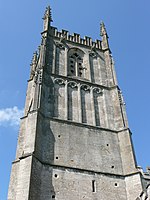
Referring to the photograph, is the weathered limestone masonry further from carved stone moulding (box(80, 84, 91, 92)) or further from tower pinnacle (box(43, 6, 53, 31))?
tower pinnacle (box(43, 6, 53, 31))

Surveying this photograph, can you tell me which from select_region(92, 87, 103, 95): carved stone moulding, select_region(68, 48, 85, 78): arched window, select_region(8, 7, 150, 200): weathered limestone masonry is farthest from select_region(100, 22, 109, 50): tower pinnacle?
select_region(92, 87, 103, 95): carved stone moulding

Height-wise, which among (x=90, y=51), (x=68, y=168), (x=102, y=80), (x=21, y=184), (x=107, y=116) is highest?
(x=90, y=51)

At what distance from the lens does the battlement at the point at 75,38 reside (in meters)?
24.3

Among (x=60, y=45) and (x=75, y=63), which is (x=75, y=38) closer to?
(x=60, y=45)

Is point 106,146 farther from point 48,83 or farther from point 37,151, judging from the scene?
point 48,83

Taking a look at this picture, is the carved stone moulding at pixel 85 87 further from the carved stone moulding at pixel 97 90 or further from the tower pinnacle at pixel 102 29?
the tower pinnacle at pixel 102 29

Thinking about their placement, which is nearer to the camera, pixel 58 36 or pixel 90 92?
pixel 90 92

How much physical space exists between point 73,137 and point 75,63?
846 cm

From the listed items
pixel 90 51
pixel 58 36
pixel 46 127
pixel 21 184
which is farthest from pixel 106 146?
pixel 58 36

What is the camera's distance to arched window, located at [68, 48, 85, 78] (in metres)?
21.8

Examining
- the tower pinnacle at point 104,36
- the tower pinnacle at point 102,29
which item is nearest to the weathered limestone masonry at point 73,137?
the tower pinnacle at point 104,36

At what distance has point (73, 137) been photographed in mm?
16203

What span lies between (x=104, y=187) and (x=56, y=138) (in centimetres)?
390

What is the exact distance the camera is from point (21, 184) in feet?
40.9
